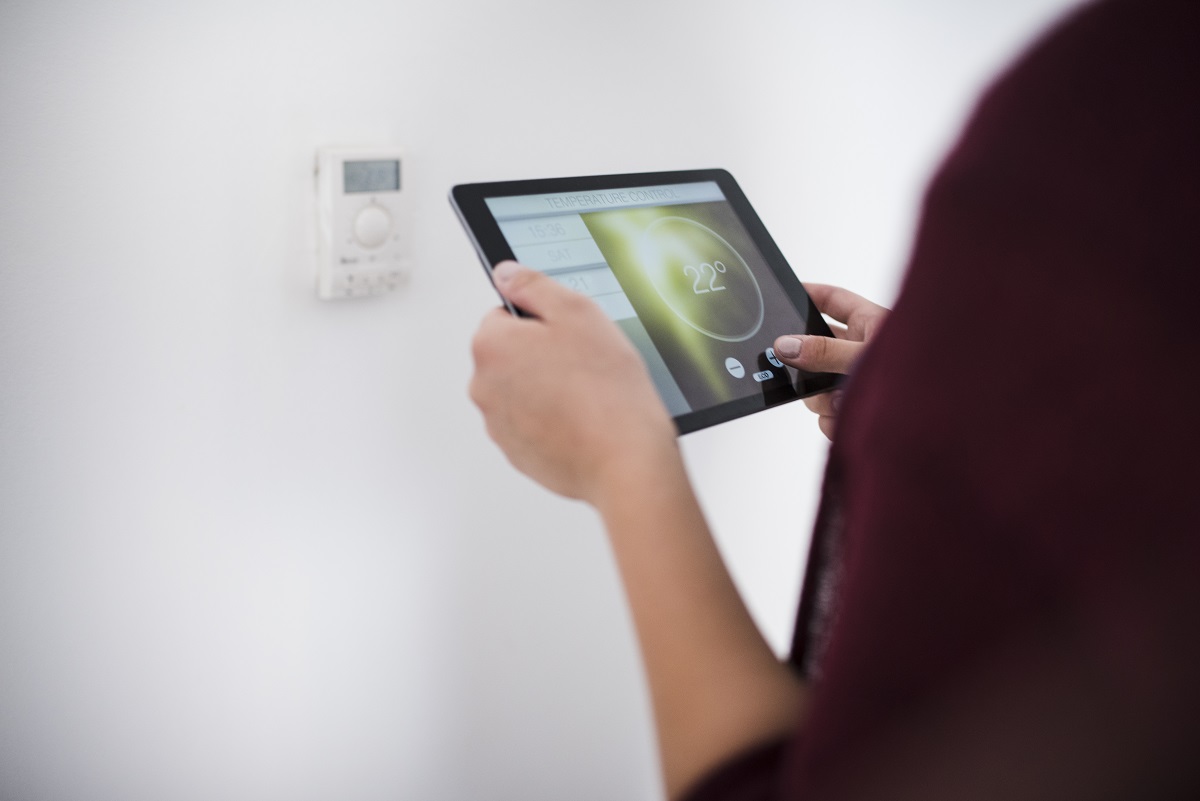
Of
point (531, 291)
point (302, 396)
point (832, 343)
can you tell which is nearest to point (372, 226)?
point (302, 396)

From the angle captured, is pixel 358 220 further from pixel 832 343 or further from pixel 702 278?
pixel 832 343

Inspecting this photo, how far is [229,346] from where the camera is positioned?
2.30 ft

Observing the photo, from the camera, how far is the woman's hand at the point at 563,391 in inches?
18.4

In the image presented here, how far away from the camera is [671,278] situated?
67 cm

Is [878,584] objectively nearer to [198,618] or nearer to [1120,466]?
[1120,466]

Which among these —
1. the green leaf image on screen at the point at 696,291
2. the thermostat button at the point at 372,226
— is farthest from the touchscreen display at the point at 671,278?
the thermostat button at the point at 372,226

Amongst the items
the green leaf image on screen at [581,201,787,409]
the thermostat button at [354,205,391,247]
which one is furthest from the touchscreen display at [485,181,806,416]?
the thermostat button at [354,205,391,247]

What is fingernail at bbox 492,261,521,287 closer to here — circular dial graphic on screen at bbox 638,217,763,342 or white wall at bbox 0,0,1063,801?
circular dial graphic on screen at bbox 638,217,763,342

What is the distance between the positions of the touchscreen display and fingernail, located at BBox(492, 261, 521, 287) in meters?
0.05

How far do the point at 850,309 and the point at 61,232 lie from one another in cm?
61

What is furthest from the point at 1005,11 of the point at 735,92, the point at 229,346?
the point at 229,346

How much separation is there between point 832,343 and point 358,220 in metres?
0.38

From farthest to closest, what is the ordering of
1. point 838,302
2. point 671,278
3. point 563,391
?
1. point 838,302
2. point 671,278
3. point 563,391

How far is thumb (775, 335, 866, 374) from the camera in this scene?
0.68m
